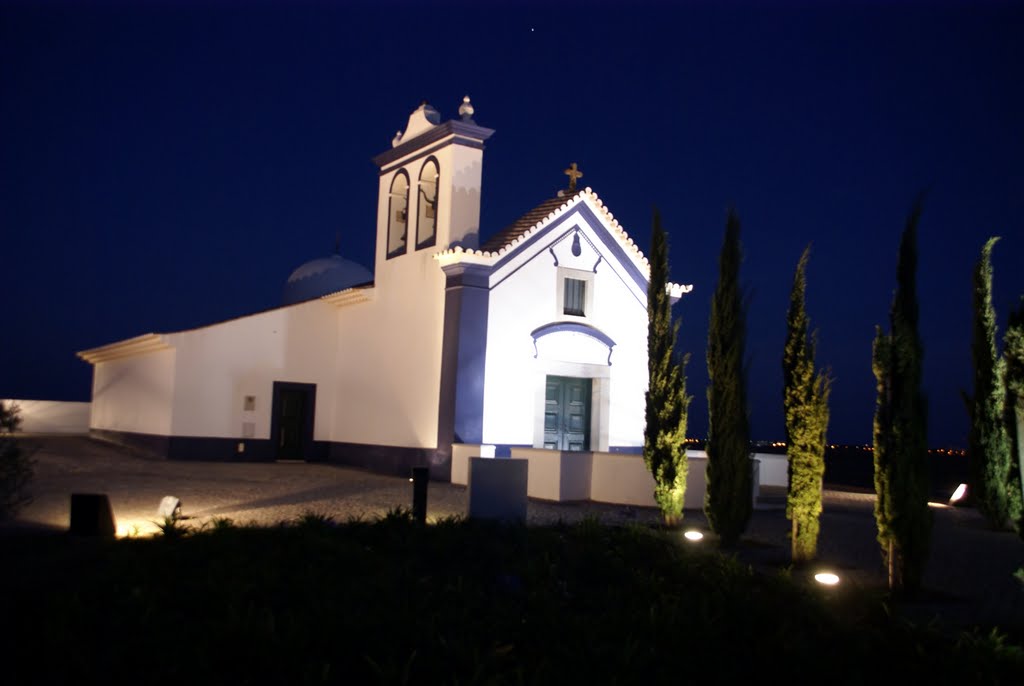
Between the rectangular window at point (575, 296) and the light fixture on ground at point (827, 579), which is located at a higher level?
the rectangular window at point (575, 296)

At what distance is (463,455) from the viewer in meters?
18.3

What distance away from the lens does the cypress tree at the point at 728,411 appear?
12.2 meters

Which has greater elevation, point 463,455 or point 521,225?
point 521,225

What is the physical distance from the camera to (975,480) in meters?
17.0

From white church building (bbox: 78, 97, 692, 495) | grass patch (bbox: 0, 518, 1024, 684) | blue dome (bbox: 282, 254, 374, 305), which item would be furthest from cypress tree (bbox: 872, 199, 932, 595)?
blue dome (bbox: 282, 254, 374, 305)

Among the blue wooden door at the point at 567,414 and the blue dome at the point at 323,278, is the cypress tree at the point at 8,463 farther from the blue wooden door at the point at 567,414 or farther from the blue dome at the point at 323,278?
the blue dome at the point at 323,278

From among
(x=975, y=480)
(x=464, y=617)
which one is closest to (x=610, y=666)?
(x=464, y=617)

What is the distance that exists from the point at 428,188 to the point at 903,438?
13422 mm

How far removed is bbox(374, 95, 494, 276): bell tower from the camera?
19703 millimetres

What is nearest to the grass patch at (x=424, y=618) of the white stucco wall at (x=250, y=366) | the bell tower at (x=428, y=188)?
the bell tower at (x=428, y=188)

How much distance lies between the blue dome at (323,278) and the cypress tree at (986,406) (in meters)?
16.4

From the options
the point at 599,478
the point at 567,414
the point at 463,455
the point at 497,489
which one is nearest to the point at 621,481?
the point at 599,478

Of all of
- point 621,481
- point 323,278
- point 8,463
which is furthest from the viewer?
point 323,278

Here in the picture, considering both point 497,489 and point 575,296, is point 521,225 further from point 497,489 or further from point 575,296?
point 497,489
